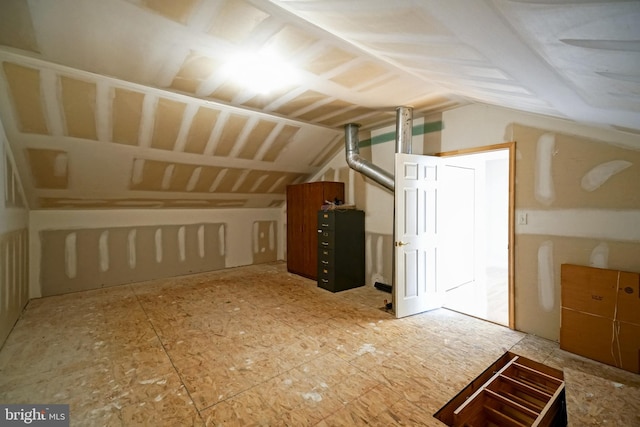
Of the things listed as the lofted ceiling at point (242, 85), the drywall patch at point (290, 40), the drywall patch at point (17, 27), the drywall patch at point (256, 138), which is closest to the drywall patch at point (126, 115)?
the lofted ceiling at point (242, 85)

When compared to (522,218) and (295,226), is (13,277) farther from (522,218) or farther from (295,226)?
(522,218)

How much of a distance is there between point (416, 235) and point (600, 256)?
163cm

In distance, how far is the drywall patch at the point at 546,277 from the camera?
2.75m

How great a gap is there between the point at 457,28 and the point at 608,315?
8.83 ft

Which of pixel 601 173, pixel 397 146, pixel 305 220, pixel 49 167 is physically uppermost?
pixel 397 146

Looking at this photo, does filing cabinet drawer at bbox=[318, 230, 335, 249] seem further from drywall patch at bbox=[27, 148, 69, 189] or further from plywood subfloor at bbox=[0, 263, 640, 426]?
drywall patch at bbox=[27, 148, 69, 189]

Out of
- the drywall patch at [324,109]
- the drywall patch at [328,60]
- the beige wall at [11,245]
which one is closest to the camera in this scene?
the drywall patch at [328,60]

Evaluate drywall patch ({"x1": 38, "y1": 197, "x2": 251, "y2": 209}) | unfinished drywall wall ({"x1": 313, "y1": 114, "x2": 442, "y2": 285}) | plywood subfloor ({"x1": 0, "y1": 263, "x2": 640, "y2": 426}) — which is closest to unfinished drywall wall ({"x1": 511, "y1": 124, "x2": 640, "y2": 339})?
plywood subfloor ({"x1": 0, "y1": 263, "x2": 640, "y2": 426})

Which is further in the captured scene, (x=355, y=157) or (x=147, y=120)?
(x=355, y=157)

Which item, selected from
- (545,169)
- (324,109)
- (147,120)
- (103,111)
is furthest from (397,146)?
(103,111)

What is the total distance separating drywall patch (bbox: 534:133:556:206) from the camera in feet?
8.98

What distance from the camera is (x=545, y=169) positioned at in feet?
9.12

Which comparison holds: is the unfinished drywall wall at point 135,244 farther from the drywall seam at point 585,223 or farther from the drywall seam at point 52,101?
the drywall seam at point 585,223

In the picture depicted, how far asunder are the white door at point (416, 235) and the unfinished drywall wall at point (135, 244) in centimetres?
380
